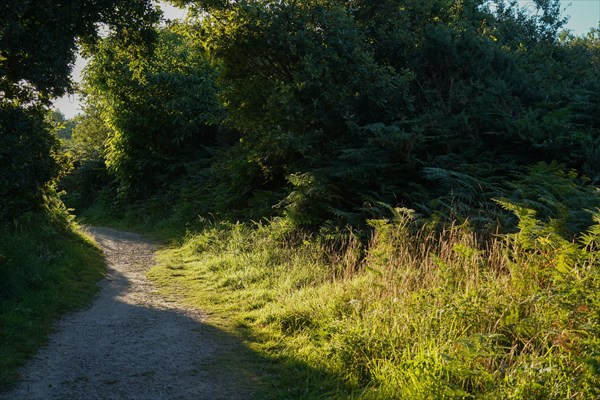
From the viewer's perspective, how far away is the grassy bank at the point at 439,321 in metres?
4.32

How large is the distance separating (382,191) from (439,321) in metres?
6.14

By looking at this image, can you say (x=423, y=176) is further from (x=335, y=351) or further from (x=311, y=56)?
(x=335, y=351)

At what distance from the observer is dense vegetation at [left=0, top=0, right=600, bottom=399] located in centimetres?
489

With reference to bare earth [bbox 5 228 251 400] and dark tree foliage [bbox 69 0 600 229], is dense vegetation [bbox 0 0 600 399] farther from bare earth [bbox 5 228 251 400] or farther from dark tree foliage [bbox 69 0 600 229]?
bare earth [bbox 5 228 251 400]

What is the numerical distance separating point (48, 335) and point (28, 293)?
133 centimetres

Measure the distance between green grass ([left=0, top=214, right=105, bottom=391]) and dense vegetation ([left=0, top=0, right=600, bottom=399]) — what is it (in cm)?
78

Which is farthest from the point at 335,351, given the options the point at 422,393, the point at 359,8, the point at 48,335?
the point at 359,8

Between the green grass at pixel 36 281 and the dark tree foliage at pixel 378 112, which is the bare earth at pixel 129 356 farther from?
the dark tree foliage at pixel 378 112

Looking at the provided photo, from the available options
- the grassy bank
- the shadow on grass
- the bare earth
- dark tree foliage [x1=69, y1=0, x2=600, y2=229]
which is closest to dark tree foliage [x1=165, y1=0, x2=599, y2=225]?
dark tree foliage [x1=69, y1=0, x2=600, y2=229]

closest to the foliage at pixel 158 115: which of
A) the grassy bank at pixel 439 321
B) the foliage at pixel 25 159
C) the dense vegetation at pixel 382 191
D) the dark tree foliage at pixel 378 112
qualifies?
the dense vegetation at pixel 382 191

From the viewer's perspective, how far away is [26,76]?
333 inches

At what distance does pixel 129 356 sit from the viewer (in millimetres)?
6059

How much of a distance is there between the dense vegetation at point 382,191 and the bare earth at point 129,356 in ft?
2.56

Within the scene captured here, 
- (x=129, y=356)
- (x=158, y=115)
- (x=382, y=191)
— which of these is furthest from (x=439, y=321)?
(x=158, y=115)
